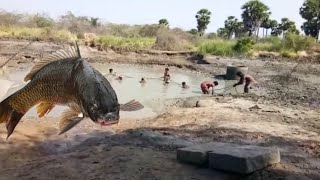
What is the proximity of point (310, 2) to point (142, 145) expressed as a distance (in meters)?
43.4

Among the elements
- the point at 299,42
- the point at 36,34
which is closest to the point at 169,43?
the point at 299,42

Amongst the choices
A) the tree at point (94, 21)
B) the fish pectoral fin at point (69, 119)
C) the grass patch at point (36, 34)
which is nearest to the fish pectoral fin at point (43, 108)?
the fish pectoral fin at point (69, 119)

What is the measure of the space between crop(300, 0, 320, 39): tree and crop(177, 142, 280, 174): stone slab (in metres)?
42.7

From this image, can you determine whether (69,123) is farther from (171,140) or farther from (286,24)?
(286,24)

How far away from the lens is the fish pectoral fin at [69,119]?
1.93 metres

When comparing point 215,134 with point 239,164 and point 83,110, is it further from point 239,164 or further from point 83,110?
point 83,110

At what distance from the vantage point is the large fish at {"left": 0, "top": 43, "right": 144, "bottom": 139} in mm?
1783

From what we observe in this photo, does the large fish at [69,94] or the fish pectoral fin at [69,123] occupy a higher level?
the large fish at [69,94]

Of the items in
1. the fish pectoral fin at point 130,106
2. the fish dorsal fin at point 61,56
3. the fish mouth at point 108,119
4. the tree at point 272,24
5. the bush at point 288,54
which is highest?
the tree at point 272,24

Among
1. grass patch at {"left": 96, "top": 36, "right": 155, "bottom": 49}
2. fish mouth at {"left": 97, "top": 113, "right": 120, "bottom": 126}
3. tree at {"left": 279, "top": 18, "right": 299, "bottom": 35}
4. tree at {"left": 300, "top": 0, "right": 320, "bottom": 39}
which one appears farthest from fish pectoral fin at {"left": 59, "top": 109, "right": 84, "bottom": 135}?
tree at {"left": 279, "top": 18, "right": 299, "bottom": 35}

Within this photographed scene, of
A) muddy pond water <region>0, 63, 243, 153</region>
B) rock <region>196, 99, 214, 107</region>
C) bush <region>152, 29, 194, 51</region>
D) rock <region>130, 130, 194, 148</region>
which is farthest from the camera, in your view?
bush <region>152, 29, 194, 51</region>

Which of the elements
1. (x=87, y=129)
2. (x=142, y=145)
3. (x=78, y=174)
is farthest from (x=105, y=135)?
(x=78, y=174)

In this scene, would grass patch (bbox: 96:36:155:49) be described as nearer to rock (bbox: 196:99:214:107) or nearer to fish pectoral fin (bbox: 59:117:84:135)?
rock (bbox: 196:99:214:107)

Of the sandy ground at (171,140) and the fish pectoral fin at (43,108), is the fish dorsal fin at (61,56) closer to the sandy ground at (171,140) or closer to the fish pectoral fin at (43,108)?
the fish pectoral fin at (43,108)
